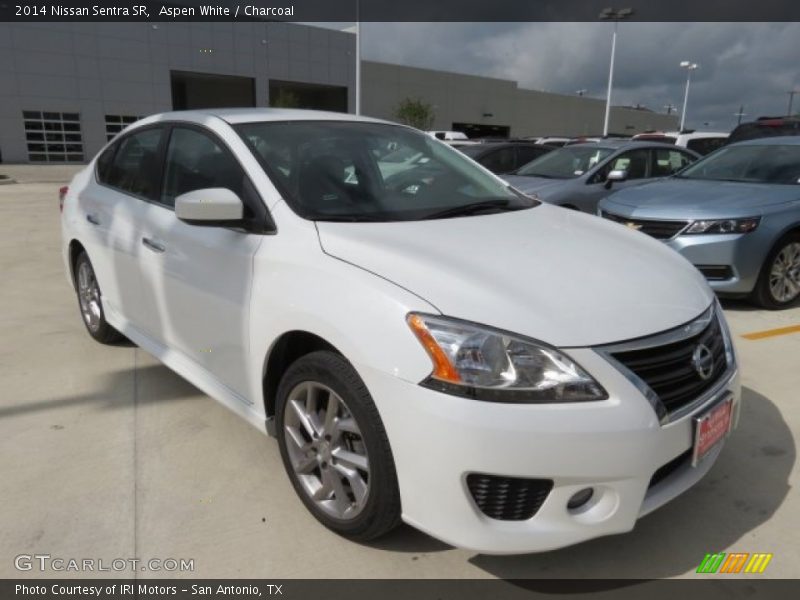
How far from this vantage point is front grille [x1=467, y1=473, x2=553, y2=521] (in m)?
1.92

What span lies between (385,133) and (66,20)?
1609 inches

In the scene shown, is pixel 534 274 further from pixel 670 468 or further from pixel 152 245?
pixel 152 245

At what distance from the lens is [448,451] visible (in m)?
1.87

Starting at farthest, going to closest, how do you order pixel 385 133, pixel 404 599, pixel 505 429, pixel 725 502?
pixel 385 133 < pixel 725 502 < pixel 404 599 < pixel 505 429

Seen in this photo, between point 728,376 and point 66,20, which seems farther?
point 66,20

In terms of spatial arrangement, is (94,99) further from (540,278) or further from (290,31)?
(540,278)

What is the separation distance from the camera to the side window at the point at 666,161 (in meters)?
8.45

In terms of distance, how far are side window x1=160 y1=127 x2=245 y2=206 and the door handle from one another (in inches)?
8.5

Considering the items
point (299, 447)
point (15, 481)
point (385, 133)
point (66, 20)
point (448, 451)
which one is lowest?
point (15, 481)

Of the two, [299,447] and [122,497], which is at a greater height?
[299,447]

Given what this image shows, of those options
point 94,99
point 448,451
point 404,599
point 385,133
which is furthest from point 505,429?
point 94,99

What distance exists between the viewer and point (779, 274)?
17.6ft

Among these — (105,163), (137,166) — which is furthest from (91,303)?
(137,166)

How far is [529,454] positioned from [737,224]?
4.13 meters
